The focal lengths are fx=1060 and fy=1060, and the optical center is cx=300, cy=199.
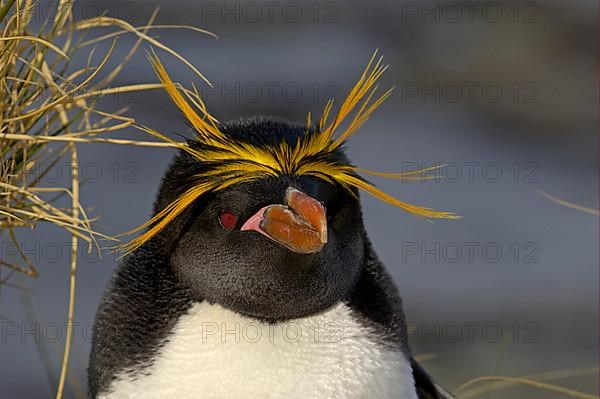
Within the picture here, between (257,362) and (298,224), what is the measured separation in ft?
1.23

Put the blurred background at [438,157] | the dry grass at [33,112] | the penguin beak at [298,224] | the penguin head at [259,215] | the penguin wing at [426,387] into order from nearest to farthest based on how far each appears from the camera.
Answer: the penguin beak at [298,224]
the penguin head at [259,215]
the dry grass at [33,112]
the penguin wing at [426,387]
the blurred background at [438,157]

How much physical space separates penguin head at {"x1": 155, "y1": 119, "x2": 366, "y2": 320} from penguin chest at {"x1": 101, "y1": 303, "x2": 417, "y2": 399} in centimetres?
4

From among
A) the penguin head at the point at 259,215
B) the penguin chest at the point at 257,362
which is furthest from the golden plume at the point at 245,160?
the penguin chest at the point at 257,362

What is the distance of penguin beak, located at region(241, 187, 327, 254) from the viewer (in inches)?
93.0

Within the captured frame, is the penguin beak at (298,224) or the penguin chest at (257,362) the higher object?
the penguin beak at (298,224)

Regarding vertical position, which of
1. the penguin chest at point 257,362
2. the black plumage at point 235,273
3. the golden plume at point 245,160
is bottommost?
the penguin chest at point 257,362

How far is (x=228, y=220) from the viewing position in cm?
252

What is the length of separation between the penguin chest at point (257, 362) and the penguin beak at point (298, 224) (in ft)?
0.91

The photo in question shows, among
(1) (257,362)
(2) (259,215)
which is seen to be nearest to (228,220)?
(2) (259,215)

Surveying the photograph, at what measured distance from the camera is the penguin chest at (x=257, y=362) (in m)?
2.51

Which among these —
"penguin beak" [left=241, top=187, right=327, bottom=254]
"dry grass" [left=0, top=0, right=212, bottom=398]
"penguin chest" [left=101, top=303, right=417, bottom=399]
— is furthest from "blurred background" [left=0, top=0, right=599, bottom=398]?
"penguin beak" [left=241, top=187, right=327, bottom=254]

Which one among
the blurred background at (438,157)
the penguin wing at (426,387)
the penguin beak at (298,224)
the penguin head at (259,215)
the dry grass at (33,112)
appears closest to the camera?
the penguin beak at (298,224)

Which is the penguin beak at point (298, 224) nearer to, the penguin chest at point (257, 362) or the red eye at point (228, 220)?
the red eye at point (228, 220)

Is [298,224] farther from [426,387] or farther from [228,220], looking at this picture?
[426,387]
